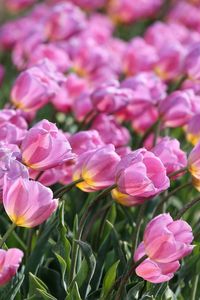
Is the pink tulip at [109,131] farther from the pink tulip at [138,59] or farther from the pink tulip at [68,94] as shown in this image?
the pink tulip at [138,59]

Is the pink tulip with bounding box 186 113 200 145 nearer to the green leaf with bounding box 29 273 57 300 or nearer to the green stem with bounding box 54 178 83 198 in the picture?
the green stem with bounding box 54 178 83 198

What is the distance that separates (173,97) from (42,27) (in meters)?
0.98

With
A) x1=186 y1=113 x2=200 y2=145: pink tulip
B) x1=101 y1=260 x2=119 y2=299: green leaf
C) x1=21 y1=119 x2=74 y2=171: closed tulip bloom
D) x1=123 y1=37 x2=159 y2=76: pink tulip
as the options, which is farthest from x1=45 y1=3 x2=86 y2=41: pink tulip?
x1=101 y1=260 x2=119 y2=299: green leaf

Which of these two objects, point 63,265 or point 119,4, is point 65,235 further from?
point 119,4

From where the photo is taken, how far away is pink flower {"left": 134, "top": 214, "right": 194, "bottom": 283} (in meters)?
1.33

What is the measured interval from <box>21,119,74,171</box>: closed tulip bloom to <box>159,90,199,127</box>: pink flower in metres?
0.62

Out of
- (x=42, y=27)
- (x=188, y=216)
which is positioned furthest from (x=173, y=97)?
(x=42, y=27)

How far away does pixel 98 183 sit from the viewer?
1490mm

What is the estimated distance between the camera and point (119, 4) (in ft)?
12.2

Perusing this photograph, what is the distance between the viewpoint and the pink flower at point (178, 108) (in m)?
2.00

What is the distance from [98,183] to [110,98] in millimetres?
497

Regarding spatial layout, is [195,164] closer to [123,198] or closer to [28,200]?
[123,198]

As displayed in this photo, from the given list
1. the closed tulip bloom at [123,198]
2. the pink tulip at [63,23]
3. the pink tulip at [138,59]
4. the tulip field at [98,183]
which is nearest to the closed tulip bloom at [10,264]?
the tulip field at [98,183]

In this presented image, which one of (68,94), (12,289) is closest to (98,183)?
(12,289)
